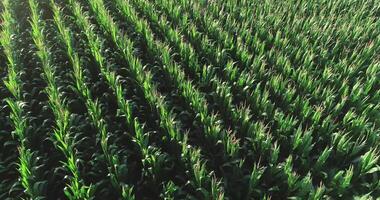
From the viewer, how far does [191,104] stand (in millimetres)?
3498

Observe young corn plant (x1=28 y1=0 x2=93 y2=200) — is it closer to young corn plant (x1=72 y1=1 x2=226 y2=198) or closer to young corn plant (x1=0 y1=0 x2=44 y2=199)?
young corn plant (x1=0 y1=0 x2=44 y2=199)

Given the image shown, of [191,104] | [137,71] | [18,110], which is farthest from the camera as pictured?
[137,71]

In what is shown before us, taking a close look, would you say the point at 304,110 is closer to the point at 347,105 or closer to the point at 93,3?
the point at 347,105

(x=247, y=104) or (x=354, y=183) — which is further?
(x=247, y=104)

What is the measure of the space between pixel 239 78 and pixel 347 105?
992 millimetres

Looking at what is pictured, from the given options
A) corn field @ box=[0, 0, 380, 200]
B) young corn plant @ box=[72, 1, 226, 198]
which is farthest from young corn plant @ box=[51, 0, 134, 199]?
young corn plant @ box=[72, 1, 226, 198]

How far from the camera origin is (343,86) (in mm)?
3643

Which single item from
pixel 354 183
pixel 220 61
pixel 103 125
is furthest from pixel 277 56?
pixel 103 125

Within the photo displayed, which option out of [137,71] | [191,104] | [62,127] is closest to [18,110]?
[62,127]

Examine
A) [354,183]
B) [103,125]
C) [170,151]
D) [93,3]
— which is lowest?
[354,183]

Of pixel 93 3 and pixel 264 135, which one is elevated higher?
pixel 93 3

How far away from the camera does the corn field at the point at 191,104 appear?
300 centimetres

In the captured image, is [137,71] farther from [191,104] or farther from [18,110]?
[18,110]

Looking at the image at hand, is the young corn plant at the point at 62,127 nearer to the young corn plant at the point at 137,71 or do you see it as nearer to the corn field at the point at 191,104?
the corn field at the point at 191,104
